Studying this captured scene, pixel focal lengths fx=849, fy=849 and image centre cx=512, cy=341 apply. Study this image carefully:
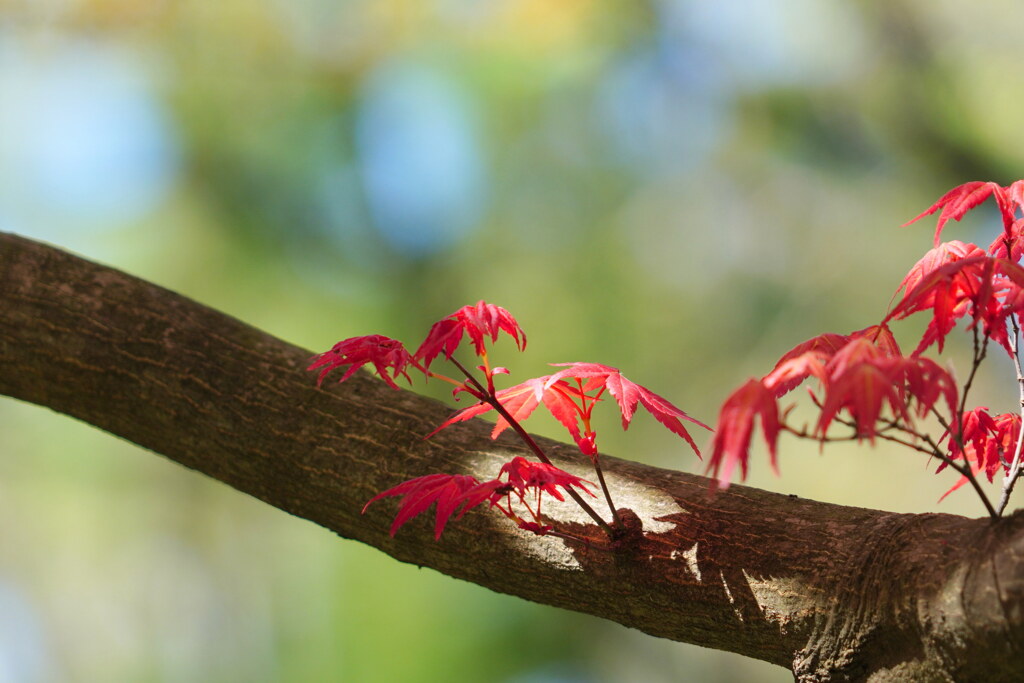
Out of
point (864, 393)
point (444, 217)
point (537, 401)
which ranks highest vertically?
point (444, 217)

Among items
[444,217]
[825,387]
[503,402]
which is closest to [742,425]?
[825,387]

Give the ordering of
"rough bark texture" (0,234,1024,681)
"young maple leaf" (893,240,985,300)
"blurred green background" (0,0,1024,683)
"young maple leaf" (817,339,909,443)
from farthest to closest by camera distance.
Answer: "blurred green background" (0,0,1024,683)
"young maple leaf" (893,240,985,300)
"rough bark texture" (0,234,1024,681)
"young maple leaf" (817,339,909,443)

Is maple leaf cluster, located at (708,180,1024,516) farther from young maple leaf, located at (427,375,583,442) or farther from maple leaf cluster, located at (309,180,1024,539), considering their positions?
young maple leaf, located at (427,375,583,442)

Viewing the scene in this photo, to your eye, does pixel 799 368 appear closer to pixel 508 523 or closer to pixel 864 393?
pixel 864 393

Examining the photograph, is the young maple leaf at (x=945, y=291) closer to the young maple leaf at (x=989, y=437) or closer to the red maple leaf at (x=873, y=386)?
the red maple leaf at (x=873, y=386)

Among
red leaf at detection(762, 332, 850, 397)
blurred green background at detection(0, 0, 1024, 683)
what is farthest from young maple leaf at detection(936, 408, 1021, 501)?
blurred green background at detection(0, 0, 1024, 683)

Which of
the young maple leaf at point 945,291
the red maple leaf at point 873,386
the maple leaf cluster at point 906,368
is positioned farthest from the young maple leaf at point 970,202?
the red maple leaf at point 873,386
